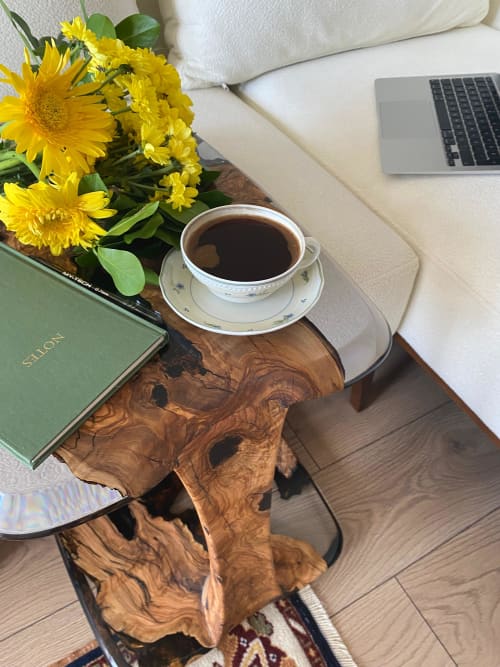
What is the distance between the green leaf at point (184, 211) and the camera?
557mm

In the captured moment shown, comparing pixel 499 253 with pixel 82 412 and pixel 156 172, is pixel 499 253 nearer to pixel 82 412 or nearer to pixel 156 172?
pixel 156 172

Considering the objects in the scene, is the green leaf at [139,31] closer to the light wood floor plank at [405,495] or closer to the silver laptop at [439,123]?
the silver laptop at [439,123]

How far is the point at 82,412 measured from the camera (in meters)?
0.46

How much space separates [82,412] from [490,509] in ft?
2.68

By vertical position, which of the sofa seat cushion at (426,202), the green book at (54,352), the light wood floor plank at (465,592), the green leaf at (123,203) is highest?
the green leaf at (123,203)

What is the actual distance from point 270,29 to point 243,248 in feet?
2.13

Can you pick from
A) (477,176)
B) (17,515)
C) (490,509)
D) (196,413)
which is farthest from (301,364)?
(490,509)

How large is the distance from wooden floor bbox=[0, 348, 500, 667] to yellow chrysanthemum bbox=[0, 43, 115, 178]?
700 millimetres

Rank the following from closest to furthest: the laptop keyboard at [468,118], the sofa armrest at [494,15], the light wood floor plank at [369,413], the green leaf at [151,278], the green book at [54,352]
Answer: the green book at [54,352]
the green leaf at [151,278]
the laptop keyboard at [468,118]
the light wood floor plank at [369,413]
the sofa armrest at [494,15]

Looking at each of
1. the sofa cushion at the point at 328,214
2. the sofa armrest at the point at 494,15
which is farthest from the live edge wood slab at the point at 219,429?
the sofa armrest at the point at 494,15

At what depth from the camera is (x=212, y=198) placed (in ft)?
2.04

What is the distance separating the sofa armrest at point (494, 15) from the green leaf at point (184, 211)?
1.06 m

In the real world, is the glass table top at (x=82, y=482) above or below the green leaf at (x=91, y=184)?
below

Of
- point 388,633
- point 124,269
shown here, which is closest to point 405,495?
point 388,633
